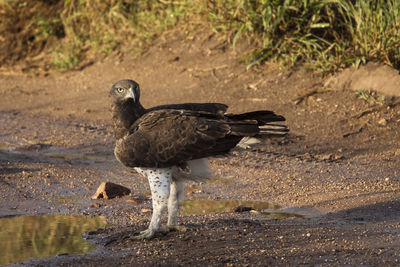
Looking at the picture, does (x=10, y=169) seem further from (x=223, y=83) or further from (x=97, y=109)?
(x=223, y=83)

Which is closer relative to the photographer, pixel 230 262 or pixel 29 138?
pixel 230 262

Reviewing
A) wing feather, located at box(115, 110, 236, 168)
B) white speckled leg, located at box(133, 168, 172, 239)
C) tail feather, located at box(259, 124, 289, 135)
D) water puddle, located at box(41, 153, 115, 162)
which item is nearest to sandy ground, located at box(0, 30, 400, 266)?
water puddle, located at box(41, 153, 115, 162)

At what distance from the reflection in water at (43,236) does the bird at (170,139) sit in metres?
0.50

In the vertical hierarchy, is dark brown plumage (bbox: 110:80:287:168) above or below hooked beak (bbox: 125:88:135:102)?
below

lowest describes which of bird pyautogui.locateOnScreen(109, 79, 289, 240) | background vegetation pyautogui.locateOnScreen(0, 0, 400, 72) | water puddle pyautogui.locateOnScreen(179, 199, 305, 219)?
water puddle pyautogui.locateOnScreen(179, 199, 305, 219)

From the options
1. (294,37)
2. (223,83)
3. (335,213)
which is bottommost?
(335,213)

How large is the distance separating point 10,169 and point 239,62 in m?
4.14

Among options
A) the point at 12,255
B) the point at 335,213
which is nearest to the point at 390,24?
the point at 335,213

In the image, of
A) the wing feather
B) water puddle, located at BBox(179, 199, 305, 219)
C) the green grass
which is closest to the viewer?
the wing feather

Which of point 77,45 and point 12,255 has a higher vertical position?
point 77,45

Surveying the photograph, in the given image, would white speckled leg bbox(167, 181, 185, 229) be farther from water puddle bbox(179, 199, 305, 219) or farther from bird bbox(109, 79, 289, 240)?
water puddle bbox(179, 199, 305, 219)

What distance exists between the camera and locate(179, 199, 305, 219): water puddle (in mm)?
5234

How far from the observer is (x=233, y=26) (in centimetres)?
951

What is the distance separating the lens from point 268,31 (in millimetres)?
8945
